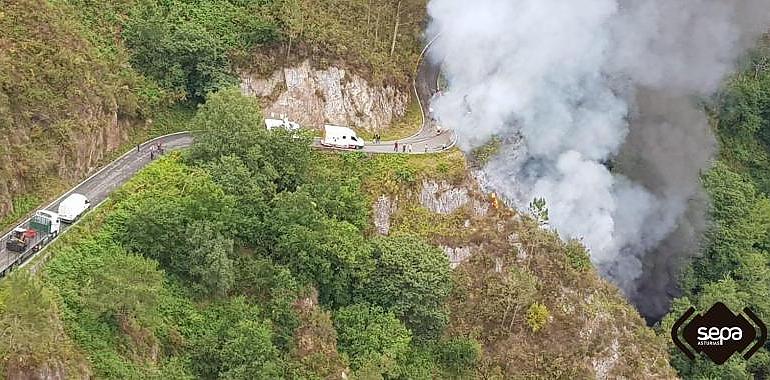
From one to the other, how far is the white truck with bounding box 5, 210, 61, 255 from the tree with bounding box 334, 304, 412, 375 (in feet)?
58.2

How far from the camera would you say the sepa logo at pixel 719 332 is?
1571 centimetres

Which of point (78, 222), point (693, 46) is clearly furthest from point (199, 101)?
point (693, 46)

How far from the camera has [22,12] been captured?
49.5 metres

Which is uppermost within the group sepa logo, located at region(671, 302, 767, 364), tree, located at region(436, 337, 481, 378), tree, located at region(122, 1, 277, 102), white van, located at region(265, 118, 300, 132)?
sepa logo, located at region(671, 302, 767, 364)

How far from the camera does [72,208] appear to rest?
43.8 metres

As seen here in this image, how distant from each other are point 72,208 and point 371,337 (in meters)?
19.3

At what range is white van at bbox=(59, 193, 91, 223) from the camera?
43.6 m

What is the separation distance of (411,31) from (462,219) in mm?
20600

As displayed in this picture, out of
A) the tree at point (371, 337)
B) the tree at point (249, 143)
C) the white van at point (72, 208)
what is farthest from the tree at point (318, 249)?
the white van at point (72, 208)

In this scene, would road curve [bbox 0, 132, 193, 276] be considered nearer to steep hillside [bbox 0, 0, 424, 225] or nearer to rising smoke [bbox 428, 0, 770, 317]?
steep hillside [bbox 0, 0, 424, 225]

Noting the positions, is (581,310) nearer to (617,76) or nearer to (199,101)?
(617,76)

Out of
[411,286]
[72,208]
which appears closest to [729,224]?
[411,286]

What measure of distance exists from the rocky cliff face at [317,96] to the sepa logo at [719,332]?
47301 millimetres

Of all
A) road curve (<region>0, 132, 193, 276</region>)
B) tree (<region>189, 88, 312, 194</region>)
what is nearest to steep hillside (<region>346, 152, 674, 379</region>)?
tree (<region>189, 88, 312, 194</region>)
